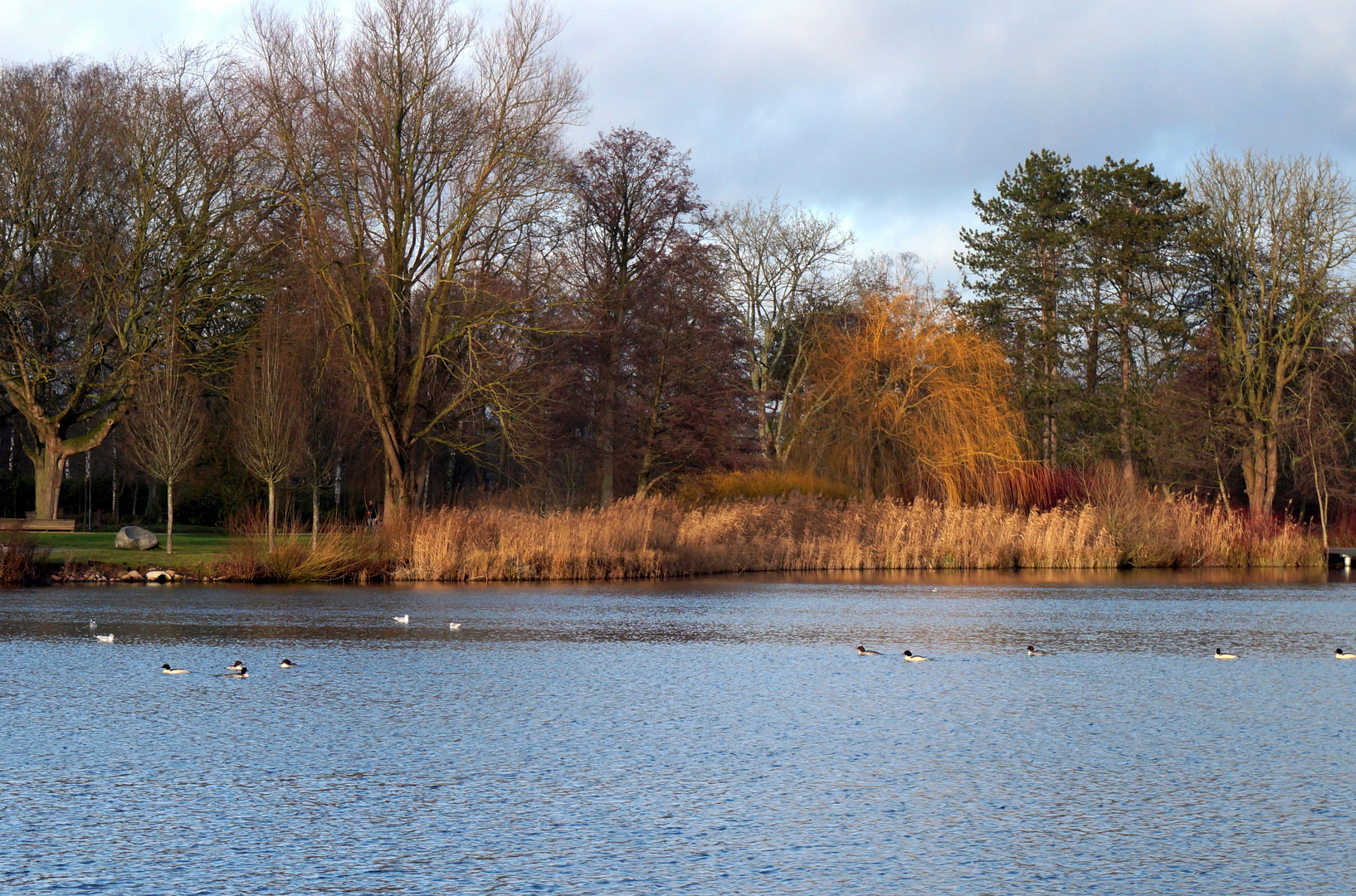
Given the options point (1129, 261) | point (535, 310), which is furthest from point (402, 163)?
point (1129, 261)

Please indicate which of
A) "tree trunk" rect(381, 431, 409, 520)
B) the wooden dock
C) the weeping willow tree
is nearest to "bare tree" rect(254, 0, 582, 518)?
"tree trunk" rect(381, 431, 409, 520)

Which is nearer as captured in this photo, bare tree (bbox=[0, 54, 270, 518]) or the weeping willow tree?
bare tree (bbox=[0, 54, 270, 518])

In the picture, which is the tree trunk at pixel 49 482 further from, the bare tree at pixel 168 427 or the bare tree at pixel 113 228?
the bare tree at pixel 168 427

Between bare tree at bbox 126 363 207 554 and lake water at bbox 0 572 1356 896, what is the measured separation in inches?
510

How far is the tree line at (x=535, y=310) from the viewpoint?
29.5 meters

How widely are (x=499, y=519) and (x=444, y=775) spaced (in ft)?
60.9

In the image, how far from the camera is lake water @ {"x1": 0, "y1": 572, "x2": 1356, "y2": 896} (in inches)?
219

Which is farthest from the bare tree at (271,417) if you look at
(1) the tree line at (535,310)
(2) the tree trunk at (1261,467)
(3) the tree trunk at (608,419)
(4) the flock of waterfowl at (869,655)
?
(2) the tree trunk at (1261,467)

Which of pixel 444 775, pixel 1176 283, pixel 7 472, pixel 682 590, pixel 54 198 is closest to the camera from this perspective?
pixel 444 775

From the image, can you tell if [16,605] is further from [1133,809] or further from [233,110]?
[233,110]

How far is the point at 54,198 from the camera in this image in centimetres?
3328

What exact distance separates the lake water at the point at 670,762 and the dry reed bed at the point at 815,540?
952cm

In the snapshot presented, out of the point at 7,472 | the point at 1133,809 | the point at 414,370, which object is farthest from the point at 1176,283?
the point at 1133,809

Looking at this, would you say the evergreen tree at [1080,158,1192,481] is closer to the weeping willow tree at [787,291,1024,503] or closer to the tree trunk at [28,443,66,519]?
the weeping willow tree at [787,291,1024,503]
